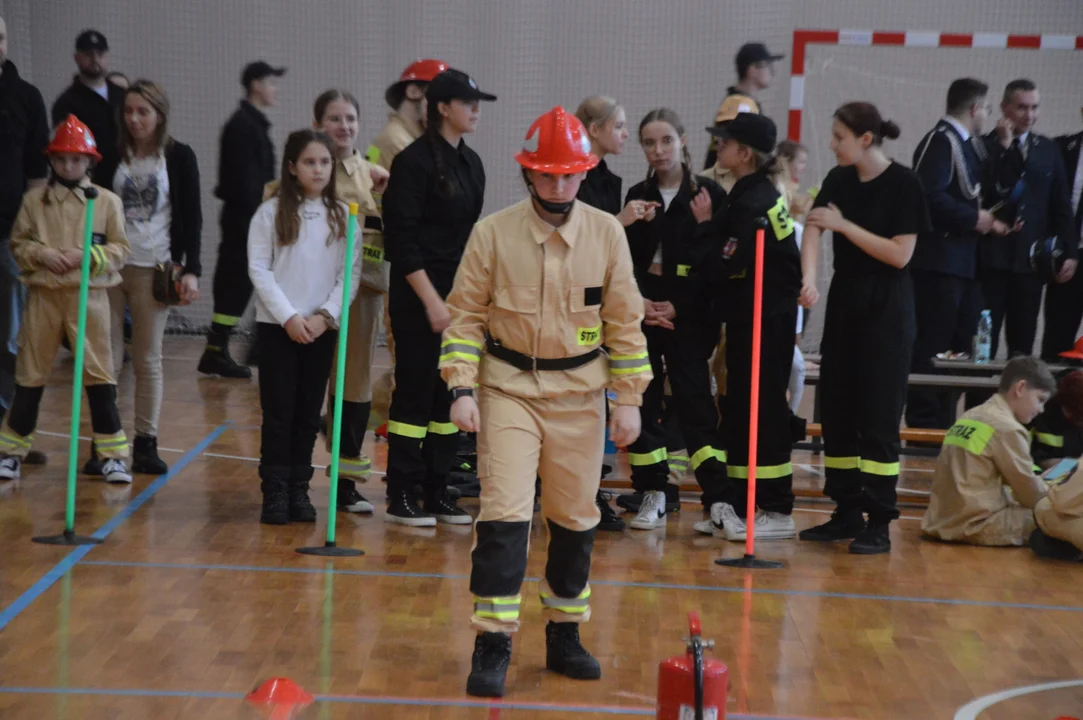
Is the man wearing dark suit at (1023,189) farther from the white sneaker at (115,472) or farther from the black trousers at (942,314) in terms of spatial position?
the white sneaker at (115,472)

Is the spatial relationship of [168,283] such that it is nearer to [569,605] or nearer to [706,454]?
[706,454]

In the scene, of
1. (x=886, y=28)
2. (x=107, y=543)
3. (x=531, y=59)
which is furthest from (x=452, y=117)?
(x=886, y=28)

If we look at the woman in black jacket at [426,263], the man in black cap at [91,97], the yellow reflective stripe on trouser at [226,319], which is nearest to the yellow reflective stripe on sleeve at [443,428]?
the woman in black jacket at [426,263]

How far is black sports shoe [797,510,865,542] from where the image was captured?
599cm

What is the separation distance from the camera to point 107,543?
536 cm

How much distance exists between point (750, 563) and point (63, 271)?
130 inches

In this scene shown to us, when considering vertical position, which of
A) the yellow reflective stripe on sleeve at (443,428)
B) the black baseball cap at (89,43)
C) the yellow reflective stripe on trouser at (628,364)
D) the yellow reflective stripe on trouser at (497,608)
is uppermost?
the black baseball cap at (89,43)

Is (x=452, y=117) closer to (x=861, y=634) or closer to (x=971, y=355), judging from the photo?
(x=861, y=634)

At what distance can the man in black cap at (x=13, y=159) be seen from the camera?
6738mm

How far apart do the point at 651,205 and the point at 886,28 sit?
7.00 meters

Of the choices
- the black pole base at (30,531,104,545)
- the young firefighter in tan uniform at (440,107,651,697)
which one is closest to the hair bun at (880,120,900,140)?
the young firefighter in tan uniform at (440,107,651,697)

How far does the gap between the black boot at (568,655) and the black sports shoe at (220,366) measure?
618cm

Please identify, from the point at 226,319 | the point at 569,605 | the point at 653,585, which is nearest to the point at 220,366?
the point at 226,319

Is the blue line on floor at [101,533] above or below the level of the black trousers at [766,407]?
below
